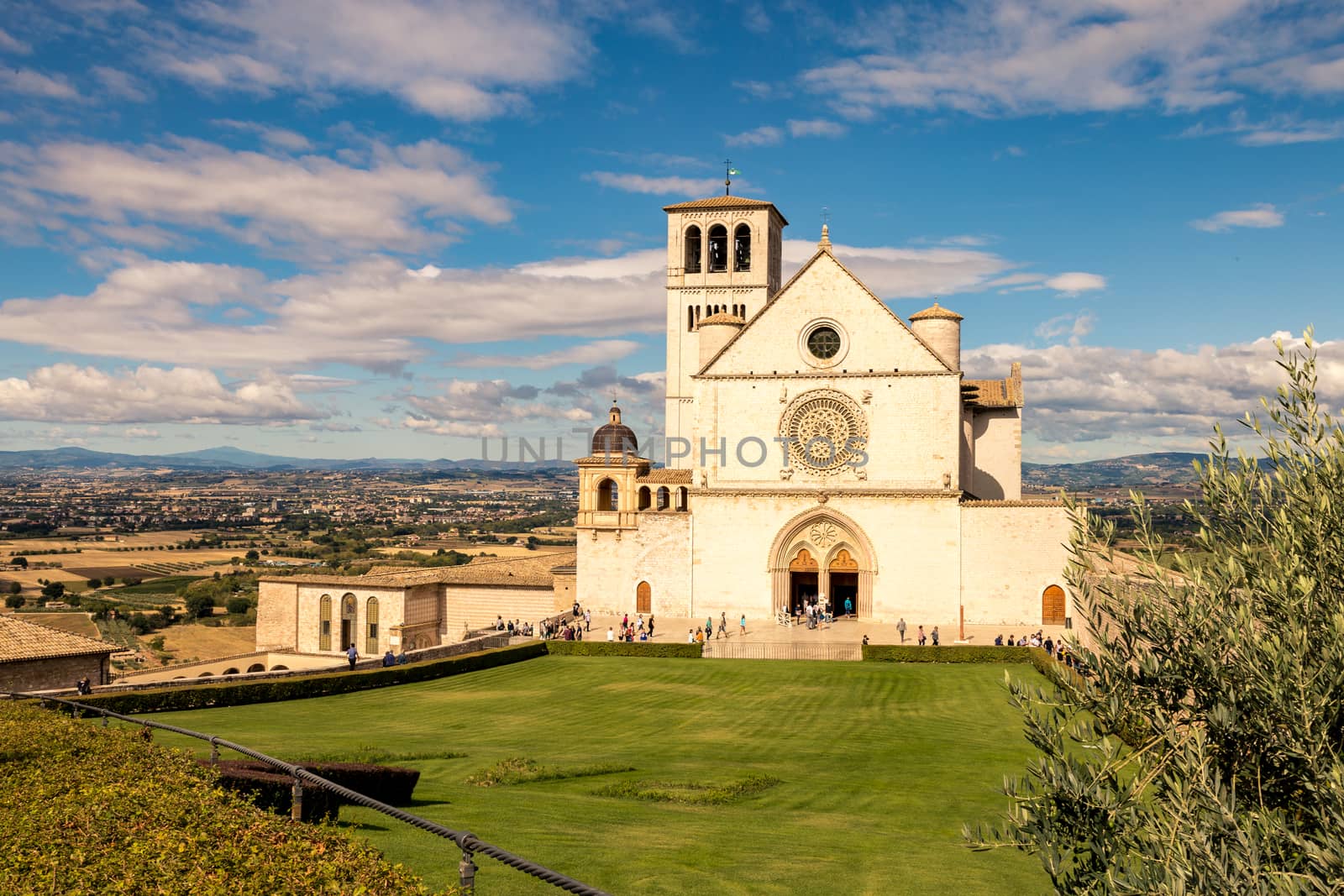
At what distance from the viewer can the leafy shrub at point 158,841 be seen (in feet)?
23.7

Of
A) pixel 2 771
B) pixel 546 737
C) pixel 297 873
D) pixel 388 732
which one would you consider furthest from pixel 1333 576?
pixel 388 732

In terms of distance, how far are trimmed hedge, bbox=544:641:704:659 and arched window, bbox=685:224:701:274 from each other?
2690 centimetres

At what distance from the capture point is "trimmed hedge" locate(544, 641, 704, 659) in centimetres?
4116

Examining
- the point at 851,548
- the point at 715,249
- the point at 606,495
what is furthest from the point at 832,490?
the point at 715,249

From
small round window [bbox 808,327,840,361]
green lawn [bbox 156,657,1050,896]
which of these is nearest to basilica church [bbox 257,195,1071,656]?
small round window [bbox 808,327,840,361]

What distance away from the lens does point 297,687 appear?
31641mm

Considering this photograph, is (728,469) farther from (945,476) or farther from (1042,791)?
(1042,791)

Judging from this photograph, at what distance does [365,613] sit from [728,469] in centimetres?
1987

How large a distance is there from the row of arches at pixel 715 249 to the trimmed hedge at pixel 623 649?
26.8m

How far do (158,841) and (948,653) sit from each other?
3435cm

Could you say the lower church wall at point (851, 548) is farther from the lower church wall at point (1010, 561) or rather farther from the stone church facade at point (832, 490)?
the lower church wall at point (1010, 561)

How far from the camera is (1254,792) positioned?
7809mm

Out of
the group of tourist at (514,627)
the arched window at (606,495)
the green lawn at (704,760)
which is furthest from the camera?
the arched window at (606,495)

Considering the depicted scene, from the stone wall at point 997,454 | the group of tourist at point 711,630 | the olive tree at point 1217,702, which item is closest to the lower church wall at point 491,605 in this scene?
the group of tourist at point 711,630
